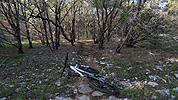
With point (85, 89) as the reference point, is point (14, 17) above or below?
above

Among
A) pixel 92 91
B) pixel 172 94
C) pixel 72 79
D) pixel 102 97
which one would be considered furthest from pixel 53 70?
pixel 172 94

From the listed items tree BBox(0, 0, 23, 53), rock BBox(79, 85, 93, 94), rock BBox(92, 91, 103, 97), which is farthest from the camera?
tree BBox(0, 0, 23, 53)

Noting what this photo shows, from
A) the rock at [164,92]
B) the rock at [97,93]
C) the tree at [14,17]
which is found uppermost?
the tree at [14,17]

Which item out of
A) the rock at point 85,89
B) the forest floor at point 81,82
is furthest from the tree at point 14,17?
the rock at point 85,89

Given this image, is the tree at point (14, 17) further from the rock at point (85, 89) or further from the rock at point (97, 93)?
the rock at point (97, 93)

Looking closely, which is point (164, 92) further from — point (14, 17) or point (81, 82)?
point (14, 17)

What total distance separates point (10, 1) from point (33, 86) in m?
8.28

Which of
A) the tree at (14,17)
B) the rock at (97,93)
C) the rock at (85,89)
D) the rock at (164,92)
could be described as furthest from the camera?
the tree at (14,17)

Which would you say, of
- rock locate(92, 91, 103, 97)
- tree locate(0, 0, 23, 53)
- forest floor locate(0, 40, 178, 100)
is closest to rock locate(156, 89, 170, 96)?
forest floor locate(0, 40, 178, 100)

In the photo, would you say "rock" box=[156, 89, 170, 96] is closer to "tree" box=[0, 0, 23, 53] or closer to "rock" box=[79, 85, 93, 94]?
"rock" box=[79, 85, 93, 94]

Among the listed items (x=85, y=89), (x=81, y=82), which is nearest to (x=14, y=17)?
(x=81, y=82)

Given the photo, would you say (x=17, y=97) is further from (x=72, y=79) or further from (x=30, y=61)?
(x=30, y=61)

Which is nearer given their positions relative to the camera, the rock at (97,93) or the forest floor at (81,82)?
the forest floor at (81,82)

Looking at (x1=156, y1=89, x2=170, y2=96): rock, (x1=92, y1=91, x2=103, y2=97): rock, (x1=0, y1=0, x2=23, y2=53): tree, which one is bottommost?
(x1=92, y1=91, x2=103, y2=97): rock
